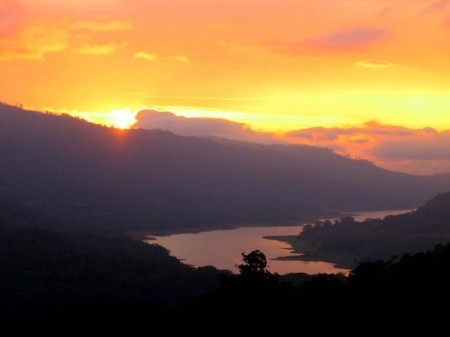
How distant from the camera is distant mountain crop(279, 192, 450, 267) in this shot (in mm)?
157125

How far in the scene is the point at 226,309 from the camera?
51.7 m

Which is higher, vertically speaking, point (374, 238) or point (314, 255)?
point (374, 238)

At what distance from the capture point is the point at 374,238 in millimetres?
175750

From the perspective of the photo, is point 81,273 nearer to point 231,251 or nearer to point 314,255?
point 231,251

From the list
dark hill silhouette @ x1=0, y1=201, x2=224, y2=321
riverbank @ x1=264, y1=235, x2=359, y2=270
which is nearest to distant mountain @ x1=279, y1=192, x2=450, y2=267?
riverbank @ x1=264, y1=235, x2=359, y2=270

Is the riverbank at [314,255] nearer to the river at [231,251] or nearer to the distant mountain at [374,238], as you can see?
the distant mountain at [374,238]

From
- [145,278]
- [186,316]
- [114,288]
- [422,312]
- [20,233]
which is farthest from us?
[20,233]

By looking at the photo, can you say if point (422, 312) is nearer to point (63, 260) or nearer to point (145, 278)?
point (145, 278)

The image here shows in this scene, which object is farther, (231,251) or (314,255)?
(314,255)

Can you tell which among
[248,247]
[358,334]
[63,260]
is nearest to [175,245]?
[248,247]

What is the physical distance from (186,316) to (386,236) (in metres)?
128

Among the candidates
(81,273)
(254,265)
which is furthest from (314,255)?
(254,265)

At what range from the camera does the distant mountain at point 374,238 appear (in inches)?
6186

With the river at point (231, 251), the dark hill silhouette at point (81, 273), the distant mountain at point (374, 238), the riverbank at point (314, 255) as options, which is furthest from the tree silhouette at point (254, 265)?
the distant mountain at point (374, 238)
